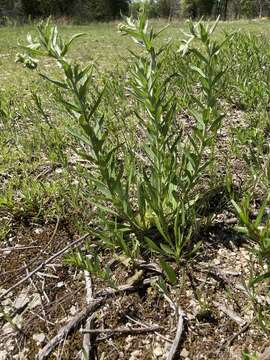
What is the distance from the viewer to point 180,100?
3.64m

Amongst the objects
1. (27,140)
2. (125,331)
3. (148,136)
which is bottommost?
(125,331)

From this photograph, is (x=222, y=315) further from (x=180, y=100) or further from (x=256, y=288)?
(x=180, y=100)

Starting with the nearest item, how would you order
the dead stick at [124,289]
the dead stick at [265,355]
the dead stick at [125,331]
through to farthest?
the dead stick at [265,355]
the dead stick at [125,331]
the dead stick at [124,289]

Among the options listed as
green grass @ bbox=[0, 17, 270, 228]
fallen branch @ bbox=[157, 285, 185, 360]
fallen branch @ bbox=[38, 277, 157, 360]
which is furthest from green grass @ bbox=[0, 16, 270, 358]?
fallen branch @ bbox=[38, 277, 157, 360]

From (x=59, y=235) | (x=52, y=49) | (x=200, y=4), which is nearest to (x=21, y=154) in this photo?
(x=59, y=235)

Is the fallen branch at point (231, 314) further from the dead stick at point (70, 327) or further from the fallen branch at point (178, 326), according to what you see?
the dead stick at point (70, 327)

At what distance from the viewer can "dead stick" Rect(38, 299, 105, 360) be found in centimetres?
155

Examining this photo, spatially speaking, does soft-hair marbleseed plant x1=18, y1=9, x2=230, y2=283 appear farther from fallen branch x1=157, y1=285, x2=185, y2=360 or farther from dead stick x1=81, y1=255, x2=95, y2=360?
dead stick x1=81, y1=255, x2=95, y2=360

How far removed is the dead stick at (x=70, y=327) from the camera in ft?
5.10

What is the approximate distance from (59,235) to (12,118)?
78.1 inches

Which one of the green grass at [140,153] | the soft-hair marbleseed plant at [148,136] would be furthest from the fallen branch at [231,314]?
the soft-hair marbleseed plant at [148,136]

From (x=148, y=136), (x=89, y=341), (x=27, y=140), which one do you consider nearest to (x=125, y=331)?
(x=89, y=341)

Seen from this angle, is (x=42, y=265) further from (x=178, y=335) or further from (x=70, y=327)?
(x=178, y=335)

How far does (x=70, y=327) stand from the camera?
1.62m
